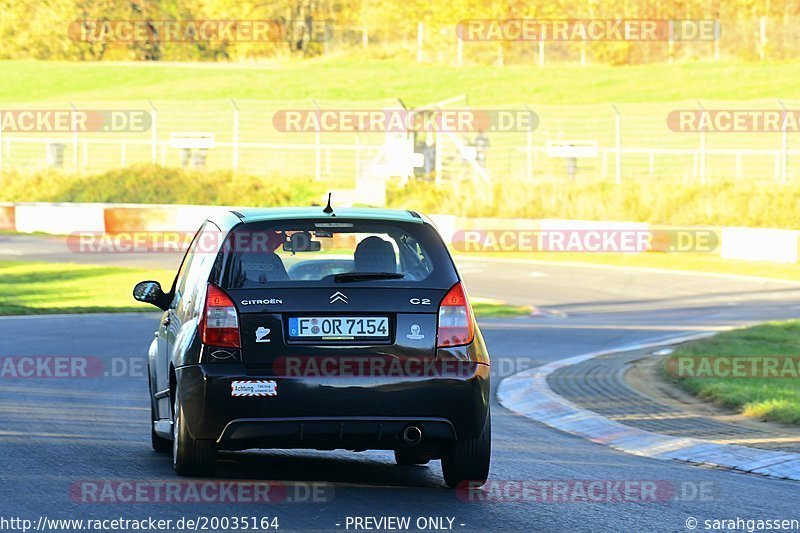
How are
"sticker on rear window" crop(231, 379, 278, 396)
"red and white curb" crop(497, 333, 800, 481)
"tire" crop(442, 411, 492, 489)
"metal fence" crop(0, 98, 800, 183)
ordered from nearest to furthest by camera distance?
"sticker on rear window" crop(231, 379, 278, 396), "tire" crop(442, 411, 492, 489), "red and white curb" crop(497, 333, 800, 481), "metal fence" crop(0, 98, 800, 183)

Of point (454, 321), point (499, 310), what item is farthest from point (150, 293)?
point (499, 310)

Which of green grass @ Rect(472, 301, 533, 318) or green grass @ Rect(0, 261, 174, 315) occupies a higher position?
green grass @ Rect(0, 261, 174, 315)

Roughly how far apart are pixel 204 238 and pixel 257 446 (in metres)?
1.62

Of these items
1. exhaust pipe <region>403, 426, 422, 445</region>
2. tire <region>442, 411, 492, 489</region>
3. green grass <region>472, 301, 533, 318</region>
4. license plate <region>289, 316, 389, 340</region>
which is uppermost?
license plate <region>289, 316, 389, 340</region>

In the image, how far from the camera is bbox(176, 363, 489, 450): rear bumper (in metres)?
7.49

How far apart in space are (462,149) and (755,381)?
3015 cm

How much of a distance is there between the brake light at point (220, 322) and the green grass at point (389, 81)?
192 ft

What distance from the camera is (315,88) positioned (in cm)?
7462

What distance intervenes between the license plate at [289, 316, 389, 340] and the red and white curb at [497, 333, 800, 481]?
2983 millimetres

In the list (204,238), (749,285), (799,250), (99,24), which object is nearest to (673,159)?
(799,250)

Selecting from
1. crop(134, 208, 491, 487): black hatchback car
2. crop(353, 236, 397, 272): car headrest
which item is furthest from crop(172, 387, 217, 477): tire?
crop(353, 236, 397, 272): car headrest

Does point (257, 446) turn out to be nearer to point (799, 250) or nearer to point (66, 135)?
point (799, 250)

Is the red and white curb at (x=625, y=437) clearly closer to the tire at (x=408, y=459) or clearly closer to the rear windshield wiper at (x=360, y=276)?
the tire at (x=408, y=459)

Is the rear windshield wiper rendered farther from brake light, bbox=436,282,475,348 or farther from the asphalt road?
the asphalt road
